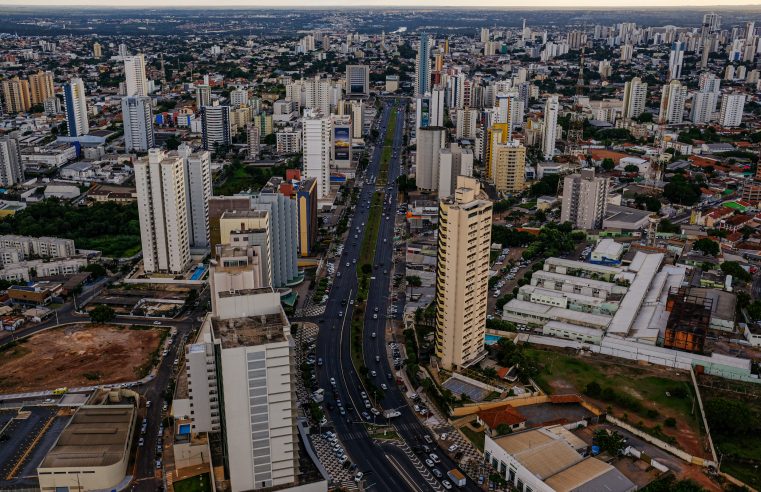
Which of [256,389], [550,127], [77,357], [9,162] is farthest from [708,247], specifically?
[9,162]

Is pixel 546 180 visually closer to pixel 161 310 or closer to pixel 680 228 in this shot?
pixel 680 228

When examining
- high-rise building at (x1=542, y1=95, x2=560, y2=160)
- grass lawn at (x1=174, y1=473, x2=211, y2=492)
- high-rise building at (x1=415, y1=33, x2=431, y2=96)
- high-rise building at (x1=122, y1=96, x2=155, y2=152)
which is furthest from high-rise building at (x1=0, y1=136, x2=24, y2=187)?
high-rise building at (x1=415, y1=33, x2=431, y2=96)

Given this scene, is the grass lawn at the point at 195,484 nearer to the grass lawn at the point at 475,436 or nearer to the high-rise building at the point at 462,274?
the grass lawn at the point at 475,436

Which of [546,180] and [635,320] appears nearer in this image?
[635,320]

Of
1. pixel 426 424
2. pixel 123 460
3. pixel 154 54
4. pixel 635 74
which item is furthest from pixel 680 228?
pixel 154 54

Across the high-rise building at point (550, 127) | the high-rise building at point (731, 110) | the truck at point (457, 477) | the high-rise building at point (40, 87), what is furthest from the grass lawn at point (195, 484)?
the high-rise building at point (40, 87)

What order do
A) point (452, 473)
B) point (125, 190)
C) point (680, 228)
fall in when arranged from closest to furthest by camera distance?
point (452, 473), point (680, 228), point (125, 190)

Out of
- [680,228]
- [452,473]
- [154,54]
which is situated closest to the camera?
[452,473]
